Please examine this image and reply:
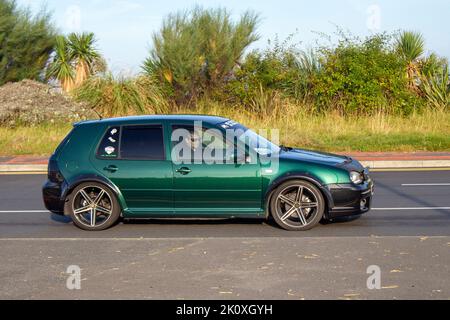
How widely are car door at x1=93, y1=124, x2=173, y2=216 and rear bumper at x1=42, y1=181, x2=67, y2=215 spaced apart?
551mm

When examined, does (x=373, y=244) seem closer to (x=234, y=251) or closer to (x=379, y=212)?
(x=234, y=251)

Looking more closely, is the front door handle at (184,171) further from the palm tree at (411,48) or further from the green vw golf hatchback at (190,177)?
the palm tree at (411,48)

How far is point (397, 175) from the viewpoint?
1525 cm

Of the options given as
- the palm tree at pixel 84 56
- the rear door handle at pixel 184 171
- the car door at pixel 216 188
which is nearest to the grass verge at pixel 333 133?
the palm tree at pixel 84 56

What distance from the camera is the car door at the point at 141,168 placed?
9508 mm

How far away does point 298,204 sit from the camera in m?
9.36

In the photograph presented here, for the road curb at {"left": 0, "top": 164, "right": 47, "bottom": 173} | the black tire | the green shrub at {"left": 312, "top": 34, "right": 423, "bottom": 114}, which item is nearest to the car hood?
the black tire

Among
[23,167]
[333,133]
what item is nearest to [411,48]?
[333,133]

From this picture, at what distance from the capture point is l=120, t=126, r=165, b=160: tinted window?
31.7ft

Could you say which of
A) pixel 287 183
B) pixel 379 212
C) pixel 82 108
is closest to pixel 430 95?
pixel 82 108

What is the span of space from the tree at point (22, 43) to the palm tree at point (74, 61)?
1.74 feet

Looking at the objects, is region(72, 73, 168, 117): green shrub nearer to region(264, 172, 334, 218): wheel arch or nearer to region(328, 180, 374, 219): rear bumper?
region(264, 172, 334, 218): wheel arch

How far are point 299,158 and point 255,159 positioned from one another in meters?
0.56
